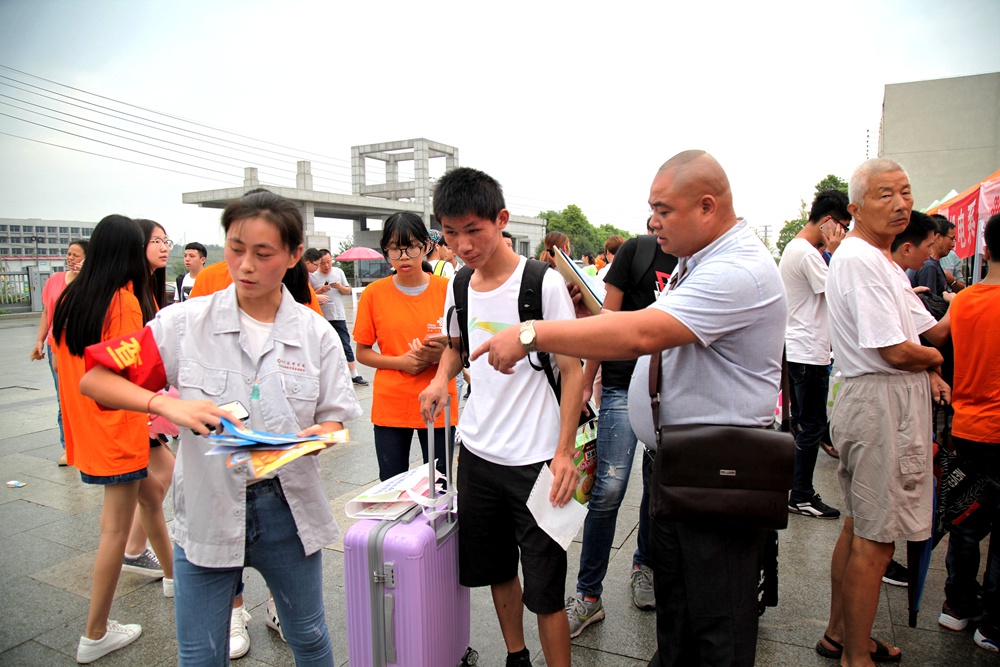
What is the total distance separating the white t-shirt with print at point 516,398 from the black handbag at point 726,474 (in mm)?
571

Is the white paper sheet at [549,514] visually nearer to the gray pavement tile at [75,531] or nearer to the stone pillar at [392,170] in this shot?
the gray pavement tile at [75,531]

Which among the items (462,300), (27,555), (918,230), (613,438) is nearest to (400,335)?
(462,300)

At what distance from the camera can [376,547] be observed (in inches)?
87.2

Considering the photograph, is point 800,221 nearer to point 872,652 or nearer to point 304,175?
point 304,175

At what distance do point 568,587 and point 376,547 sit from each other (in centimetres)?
161

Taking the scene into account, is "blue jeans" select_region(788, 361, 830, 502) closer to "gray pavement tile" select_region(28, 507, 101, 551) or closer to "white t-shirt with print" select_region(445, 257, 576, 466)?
"white t-shirt with print" select_region(445, 257, 576, 466)

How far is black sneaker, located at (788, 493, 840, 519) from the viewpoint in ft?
14.4

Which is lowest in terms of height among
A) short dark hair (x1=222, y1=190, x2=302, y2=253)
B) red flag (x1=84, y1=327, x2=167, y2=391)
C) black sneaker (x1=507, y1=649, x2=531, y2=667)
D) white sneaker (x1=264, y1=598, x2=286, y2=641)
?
white sneaker (x1=264, y1=598, x2=286, y2=641)

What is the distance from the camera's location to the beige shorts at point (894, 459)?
2551 mm

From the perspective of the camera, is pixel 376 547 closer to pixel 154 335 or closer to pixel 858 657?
pixel 154 335

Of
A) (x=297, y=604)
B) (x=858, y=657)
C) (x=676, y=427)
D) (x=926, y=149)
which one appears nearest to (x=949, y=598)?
(x=858, y=657)

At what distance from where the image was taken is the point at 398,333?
10.6ft

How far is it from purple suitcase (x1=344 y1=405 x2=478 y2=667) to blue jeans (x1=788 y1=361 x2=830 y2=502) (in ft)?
10.7

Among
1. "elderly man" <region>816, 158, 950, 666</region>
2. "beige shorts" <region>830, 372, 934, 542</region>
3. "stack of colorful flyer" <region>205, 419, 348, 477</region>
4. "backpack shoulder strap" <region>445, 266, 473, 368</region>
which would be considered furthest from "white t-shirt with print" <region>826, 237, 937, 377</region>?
"stack of colorful flyer" <region>205, 419, 348, 477</region>
